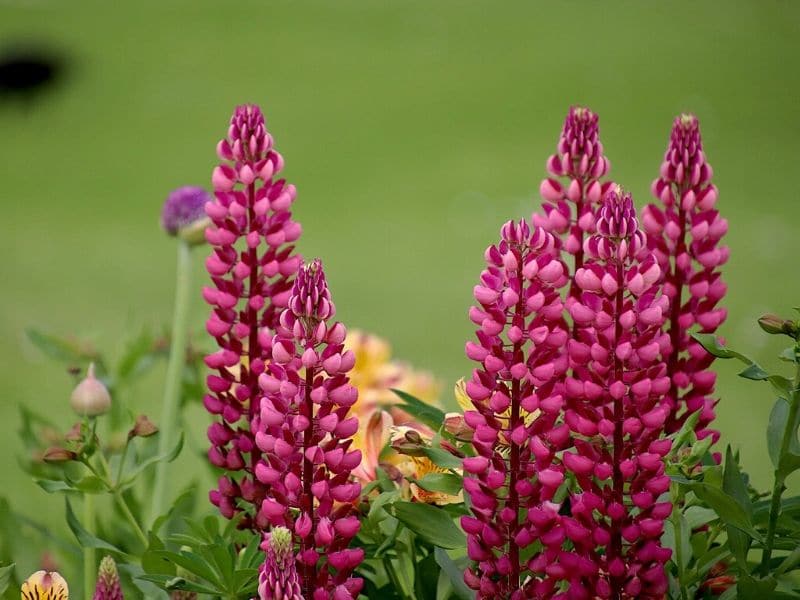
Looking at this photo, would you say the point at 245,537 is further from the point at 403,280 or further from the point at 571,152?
the point at 403,280

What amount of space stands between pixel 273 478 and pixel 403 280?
6.10 feet

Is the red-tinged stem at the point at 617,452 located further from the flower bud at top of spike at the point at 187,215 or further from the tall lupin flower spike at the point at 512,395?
the flower bud at top of spike at the point at 187,215

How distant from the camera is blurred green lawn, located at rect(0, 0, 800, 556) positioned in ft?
7.27

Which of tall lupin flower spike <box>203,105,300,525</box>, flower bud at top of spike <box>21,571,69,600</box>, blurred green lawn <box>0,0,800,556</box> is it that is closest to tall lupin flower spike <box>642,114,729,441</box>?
tall lupin flower spike <box>203,105,300,525</box>

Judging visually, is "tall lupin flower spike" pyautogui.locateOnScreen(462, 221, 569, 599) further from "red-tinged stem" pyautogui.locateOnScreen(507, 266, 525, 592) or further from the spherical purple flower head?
the spherical purple flower head

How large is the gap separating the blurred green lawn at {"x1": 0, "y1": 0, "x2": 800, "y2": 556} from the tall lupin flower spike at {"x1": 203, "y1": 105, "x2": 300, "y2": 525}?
50.7 inches

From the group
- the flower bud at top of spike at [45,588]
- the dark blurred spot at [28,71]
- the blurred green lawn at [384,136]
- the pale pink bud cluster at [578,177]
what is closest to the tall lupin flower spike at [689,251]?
the pale pink bud cluster at [578,177]

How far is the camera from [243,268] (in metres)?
0.56

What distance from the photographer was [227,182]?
0.55 metres

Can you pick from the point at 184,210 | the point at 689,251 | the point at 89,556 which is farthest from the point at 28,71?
the point at 689,251

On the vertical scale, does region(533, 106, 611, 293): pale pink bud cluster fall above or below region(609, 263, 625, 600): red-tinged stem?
above

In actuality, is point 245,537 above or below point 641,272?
below

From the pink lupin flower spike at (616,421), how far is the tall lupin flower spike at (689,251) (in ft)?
0.29

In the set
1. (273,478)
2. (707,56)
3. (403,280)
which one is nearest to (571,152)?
(273,478)
